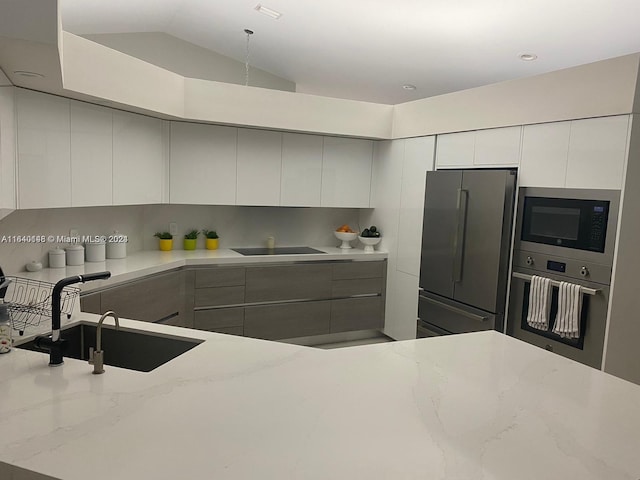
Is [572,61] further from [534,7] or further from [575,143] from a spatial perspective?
[575,143]

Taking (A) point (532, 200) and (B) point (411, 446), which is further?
(A) point (532, 200)

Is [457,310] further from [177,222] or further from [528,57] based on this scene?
[177,222]

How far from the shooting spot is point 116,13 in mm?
3682

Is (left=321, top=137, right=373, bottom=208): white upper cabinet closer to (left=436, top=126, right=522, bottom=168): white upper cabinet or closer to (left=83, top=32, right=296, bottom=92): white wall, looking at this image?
(left=436, top=126, right=522, bottom=168): white upper cabinet

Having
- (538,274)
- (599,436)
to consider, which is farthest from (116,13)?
(599,436)

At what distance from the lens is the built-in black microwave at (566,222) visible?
2.69m

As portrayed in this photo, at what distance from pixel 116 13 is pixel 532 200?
136 inches

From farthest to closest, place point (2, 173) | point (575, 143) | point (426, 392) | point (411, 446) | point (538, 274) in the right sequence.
A: point (538, 274) → point (575, 143) → point (2, 173) → point (426, 392) → point (411, 446)

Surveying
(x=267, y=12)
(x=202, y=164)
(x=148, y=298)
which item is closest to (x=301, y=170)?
(x=202, y=164)

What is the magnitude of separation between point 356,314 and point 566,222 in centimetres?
219

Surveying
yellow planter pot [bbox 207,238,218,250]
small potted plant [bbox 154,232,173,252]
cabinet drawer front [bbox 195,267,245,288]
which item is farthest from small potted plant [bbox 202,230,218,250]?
cabinet drawer front [bbox 195,267,245,288]

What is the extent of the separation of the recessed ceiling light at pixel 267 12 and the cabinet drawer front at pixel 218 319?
7.89ft

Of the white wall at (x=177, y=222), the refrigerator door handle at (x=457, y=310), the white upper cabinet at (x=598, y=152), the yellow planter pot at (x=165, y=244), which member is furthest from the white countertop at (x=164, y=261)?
the white upper cabinet at (x=598, y=152)

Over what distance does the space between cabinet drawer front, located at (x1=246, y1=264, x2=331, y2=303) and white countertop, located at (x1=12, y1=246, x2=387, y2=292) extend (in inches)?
3.2
